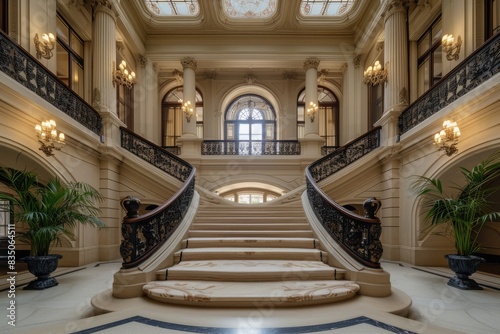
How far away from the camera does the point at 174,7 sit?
1012 cm

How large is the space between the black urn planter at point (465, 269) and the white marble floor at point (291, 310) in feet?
0.50

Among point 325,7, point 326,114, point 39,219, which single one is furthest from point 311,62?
point 39,219

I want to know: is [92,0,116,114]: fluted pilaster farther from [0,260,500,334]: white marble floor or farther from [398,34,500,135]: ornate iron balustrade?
[398,34,500,135]: ornate iron balustrade

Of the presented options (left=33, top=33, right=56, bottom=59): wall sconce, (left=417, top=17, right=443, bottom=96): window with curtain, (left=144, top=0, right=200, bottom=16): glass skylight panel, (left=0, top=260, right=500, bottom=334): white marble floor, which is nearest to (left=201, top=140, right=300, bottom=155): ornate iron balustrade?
(left=417, top=17, right=443, bottom=96): window with curtain

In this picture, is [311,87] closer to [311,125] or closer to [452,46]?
[311,125]

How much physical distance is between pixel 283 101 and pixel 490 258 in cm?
905

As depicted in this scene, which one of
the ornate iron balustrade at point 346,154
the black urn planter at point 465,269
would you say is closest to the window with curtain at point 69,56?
the ornate iron balustrade at point 346,154

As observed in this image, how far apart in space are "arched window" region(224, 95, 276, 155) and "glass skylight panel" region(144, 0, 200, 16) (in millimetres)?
4375

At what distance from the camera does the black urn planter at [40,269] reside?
14.3 feet

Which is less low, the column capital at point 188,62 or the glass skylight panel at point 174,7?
the glass skylight panel at point 174,7

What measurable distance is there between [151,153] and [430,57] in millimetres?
8325

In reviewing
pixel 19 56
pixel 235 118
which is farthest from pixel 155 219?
pixel 235 118

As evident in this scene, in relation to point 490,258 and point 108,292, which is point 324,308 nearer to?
point 108,292

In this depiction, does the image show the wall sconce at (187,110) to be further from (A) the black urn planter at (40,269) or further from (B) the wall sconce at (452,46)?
(B) the wall sconce at (452,46)
